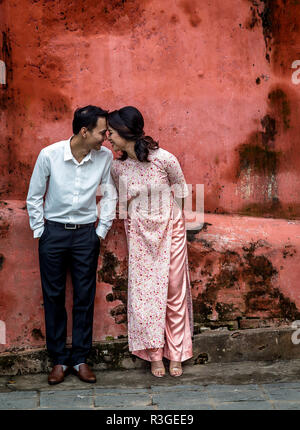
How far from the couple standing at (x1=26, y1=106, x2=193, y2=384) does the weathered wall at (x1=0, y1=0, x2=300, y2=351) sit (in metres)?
0.20

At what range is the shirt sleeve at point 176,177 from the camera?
14.1 feet

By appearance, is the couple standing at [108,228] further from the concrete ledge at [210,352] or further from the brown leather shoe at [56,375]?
the concrete ledge at [210,352]

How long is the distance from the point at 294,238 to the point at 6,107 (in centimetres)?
240

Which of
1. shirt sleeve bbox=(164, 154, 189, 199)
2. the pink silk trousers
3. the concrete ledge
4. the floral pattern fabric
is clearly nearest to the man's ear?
the floral pattern fabric

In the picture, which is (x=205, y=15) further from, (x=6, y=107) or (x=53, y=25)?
(x=6, y=107)

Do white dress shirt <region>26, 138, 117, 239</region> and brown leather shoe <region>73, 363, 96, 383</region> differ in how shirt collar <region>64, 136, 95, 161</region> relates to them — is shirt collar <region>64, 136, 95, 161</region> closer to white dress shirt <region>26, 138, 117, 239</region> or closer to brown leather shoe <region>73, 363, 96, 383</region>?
white dress shirt <region>26, 138, 117, 239</region>

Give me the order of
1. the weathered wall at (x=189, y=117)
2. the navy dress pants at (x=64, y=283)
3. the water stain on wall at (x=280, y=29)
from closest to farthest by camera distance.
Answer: the navy dress pants at (x=64, y=283) < the weathered wall at (x=189, y=117) < the water stain on wall at (x=280, y=29)

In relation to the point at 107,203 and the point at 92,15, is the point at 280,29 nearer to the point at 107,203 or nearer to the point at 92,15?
the point at 92,15

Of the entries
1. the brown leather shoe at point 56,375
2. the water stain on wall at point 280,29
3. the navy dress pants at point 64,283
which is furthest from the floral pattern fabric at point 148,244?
the water stain on wall at point 280,29

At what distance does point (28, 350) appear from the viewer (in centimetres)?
446

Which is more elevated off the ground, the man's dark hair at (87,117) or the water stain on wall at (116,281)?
the man's dark hair at (87,117)

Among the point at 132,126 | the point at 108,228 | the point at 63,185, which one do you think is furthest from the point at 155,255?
the point at 132,126

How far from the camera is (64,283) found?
4359 millimetres
